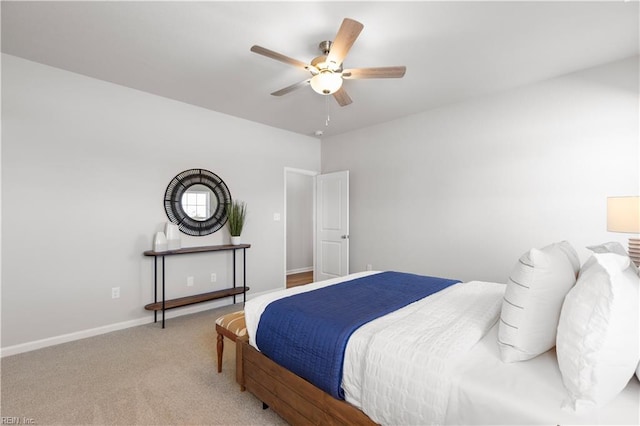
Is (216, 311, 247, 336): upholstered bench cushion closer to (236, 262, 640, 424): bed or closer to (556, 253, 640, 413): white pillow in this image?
(236, 262, 640, 424): bed

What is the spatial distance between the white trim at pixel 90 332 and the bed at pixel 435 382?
2.38 m

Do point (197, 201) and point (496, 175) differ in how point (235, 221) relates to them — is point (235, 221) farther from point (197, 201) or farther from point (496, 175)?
point (496, 175)

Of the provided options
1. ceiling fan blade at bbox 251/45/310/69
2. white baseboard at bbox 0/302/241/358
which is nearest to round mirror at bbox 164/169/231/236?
white baseboard at bbox 0/302/241/358

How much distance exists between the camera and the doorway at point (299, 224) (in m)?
6.68

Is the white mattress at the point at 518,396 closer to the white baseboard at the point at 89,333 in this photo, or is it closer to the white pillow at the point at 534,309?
the white pillow at the point at 534,309

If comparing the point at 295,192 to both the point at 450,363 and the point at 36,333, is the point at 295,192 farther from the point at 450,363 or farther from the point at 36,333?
the point at 450,363

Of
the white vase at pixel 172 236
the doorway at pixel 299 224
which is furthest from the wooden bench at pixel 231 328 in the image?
the doorway at pixel 299 224

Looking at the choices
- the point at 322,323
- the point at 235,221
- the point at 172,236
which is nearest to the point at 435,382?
the point at 322,323

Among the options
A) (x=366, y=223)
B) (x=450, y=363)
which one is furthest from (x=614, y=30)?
(x=366, y=223)

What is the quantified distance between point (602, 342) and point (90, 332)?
4082 millimetres

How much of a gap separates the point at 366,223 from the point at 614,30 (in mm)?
3406

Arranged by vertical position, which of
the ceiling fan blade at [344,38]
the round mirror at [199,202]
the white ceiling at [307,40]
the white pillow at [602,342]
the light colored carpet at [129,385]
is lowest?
the light colored carpet at [129,385]

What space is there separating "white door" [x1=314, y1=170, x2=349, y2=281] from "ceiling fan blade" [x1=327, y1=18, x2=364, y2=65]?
2.85 m

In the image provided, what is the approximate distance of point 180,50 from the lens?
8.74 feet
